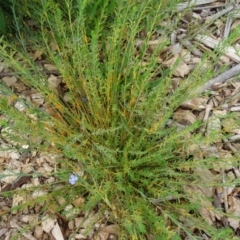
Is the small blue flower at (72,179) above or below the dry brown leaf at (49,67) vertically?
below

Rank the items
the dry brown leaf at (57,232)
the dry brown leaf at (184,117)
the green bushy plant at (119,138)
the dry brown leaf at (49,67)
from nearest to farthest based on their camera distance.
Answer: the green bushy plant at (119,138) < the dry brown leaf at (57,232) < the dry brown leaf at (184,117) < the dry brown leaf at (49,67)

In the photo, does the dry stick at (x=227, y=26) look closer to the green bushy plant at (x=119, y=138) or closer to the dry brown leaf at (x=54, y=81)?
the green bushy plant at (x=119, y=138)

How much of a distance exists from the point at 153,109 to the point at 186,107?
0.39m

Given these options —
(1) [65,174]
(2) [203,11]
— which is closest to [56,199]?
(1) [65,174]

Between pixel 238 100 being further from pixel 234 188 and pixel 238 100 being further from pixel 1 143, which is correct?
pixel 1 143

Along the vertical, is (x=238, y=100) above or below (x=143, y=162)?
above

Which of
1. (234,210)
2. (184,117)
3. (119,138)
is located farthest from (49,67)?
(234,210)

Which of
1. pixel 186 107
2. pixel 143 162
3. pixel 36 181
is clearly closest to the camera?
pixel 143 162

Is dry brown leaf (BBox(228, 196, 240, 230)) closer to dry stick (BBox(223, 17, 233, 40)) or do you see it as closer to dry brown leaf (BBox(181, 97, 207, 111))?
dry brown leaf (BBox(181, 97, 207, 111))

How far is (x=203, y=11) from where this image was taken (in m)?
2.31

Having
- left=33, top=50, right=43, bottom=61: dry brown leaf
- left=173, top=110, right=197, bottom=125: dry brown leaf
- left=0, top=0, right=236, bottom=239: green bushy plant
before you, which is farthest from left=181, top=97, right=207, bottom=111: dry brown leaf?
left=33, top=50, right=43, bottom=61: dry brown leaf

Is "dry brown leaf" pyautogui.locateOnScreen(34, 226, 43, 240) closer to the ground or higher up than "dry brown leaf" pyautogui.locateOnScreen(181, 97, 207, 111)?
closer to the ground

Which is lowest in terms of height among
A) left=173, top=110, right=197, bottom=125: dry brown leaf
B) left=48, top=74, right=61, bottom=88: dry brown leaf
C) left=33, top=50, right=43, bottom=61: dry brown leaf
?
left=48, top=74, right=61, bottom=88: dry brown leaf

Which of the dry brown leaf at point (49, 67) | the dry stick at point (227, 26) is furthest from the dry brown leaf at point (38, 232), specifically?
the dry stick at point (227, 26)
